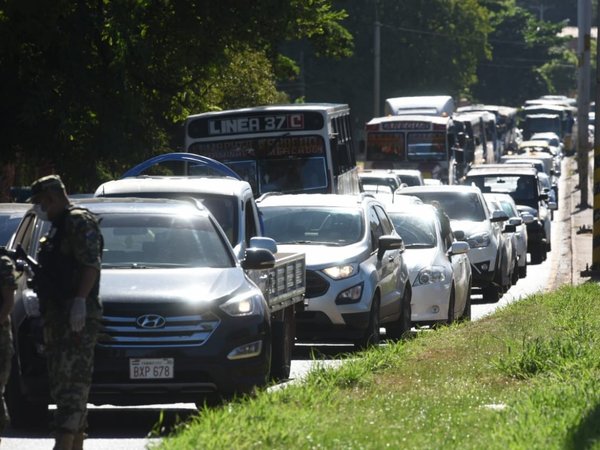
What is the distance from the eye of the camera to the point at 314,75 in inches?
3752

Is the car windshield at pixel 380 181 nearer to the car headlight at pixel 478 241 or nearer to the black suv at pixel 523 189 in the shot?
the black suv at pixel 523 189

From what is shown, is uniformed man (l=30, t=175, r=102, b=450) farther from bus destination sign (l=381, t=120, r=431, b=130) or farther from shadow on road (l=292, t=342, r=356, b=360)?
bus destination sign (l=381, t=120, r=431, b=130)

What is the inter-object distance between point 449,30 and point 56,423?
85.4 metres

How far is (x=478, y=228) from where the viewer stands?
26.4 metres

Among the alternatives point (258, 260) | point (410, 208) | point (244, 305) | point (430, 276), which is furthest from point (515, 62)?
point (244, 305)

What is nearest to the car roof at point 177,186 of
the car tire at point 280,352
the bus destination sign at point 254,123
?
the car tire at point 280,352

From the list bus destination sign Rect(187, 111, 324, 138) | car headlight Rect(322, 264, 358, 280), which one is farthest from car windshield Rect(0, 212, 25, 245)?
bus destination sign Rect(187, 111, 324, 138)

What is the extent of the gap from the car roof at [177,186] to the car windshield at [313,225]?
1.98 m

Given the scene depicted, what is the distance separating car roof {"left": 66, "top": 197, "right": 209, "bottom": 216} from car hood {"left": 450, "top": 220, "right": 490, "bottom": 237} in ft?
44.8

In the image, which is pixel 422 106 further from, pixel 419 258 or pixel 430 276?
pixel 430 276

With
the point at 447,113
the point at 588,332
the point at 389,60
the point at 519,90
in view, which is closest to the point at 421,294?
the point at 588,332

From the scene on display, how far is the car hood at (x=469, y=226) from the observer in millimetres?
26281

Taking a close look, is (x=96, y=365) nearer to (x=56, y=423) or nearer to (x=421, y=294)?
(x=56, y=423)

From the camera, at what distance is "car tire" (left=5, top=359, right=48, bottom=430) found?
441 inches
